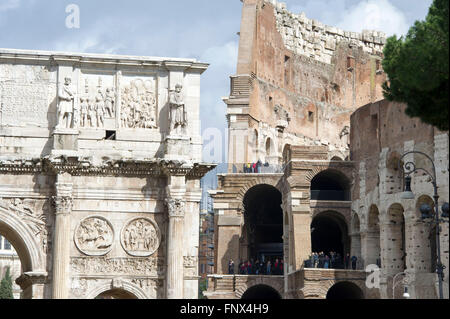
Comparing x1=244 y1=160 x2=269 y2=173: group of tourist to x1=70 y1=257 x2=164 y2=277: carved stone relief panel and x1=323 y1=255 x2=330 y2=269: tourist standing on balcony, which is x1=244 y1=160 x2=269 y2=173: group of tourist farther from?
x1=70 y1=257 x2=164 y2=277: carved stone relief panel

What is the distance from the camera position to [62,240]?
100 ft

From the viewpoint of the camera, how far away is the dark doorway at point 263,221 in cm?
5816

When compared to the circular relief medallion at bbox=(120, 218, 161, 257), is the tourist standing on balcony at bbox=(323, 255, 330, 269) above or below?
above

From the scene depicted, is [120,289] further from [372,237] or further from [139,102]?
[372,237]

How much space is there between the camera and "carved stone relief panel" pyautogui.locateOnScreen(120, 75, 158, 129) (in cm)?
3209

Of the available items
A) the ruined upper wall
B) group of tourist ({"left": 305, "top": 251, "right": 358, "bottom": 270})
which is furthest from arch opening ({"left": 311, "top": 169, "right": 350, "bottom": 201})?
the ruined upper wall

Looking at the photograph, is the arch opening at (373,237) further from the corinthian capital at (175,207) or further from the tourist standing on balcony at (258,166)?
the corinthian capital at (175,207)

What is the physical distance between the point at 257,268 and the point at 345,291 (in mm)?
4744

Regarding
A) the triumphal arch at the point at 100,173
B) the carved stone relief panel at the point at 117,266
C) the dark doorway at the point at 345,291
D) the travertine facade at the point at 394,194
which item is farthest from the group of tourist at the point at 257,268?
the carved stone relief panel at the point at 117,266

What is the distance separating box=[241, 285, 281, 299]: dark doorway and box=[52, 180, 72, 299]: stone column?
2372 cm

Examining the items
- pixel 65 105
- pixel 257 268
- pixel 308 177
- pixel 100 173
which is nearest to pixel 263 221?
pixel 257 268

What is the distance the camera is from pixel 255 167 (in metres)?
56.5

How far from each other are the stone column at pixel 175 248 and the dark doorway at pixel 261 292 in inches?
901
